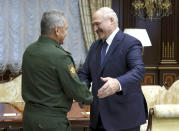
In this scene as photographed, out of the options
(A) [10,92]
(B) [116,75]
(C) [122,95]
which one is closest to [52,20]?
(B) [116,75]

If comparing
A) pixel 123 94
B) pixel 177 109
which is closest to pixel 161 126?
pixel 177 109

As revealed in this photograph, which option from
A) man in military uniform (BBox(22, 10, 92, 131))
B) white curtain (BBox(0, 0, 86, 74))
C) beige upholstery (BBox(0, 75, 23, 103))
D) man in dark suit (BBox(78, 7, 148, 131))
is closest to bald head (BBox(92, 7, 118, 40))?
man in dark suit (BBox(78, 7, 148, 131))

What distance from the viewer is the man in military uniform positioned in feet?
6.75

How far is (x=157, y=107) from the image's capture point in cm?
321

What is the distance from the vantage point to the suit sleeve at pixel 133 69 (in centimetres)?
199

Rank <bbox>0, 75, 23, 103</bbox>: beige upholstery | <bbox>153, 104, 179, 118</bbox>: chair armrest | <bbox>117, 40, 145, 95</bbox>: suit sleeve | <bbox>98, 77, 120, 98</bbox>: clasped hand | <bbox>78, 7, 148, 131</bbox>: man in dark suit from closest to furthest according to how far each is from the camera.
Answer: <bbox>98, 77, 120, 98</bbox>: clasped hand < <bbox>117, 40, 145, 95</bbox>: suit sleeve < <bbox>78, 7, 148, 131</bbox>: man in dark suit < <bbox>153, 104, 179, 118</bbox>: chair armrest < <bbox>0, 75, 23, 103</bbox>: beige upholstery

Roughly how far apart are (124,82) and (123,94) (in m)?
0.07

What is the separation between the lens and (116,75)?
7.02 ft

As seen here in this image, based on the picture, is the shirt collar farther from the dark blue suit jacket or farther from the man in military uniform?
the man in military uniform

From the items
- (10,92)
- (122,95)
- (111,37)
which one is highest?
(111,37)

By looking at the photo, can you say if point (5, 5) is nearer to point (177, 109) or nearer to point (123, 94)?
point (177, 109)

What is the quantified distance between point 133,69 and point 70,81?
14.8 inches

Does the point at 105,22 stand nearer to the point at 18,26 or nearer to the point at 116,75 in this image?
the point at 116,75

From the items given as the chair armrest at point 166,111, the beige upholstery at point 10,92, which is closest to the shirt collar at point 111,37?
the chair armrest at point 166,111
